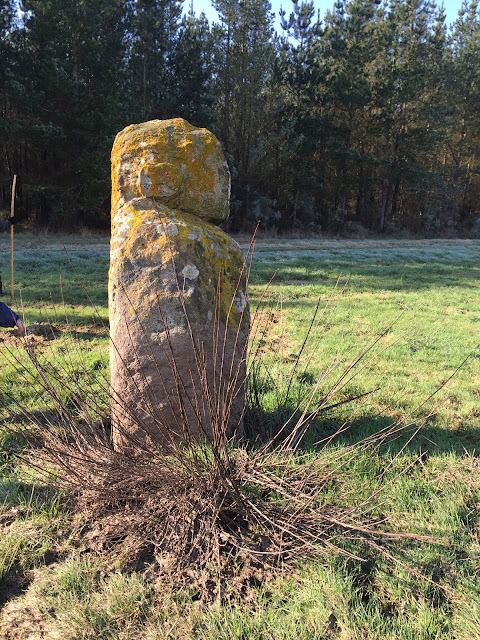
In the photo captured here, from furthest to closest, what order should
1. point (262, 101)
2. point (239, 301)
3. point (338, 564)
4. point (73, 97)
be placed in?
1. point (262, 101)
2. point (73, 97)
3. point (239, 301)
4. point (338, 564)

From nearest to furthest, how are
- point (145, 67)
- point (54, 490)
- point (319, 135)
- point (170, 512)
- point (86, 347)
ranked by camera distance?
point (170, 512), point (54, 490), point (86, 347), point (145, 67), point (319, 135)

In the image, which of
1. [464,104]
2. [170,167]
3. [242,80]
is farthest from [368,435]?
[464,104]

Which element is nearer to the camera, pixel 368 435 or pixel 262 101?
pixel 368 435

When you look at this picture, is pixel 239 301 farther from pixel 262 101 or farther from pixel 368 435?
pixel 262 101

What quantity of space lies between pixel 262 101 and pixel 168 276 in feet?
90.8

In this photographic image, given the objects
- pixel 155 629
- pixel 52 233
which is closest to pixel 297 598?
pixel 155 629

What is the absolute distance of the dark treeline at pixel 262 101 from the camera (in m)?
A: 19.8

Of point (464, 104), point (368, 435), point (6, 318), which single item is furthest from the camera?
point (464, 104)

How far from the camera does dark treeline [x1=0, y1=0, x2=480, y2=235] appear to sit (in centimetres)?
1983

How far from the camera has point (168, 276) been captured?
2.87 metres

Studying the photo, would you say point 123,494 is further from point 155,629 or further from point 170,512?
point 155,629

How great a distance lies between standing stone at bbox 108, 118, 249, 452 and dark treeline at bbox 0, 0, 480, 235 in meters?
17.9

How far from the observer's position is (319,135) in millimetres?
28516

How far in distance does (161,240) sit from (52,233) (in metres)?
18.9
